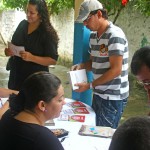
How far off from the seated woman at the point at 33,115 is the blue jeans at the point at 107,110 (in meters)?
1.10

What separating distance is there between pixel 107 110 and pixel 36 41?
1054 millimetres

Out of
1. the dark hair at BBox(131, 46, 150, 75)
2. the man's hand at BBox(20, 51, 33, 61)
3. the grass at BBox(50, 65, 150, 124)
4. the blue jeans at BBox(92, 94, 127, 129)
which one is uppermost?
the dark hair at BBox(131, 46, 150, 75)

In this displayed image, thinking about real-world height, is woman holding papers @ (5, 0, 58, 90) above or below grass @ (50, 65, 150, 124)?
above

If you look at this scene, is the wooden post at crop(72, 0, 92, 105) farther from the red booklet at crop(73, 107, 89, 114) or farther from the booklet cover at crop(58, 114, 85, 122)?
the booklet cover at crop(58, 114, 85, 122)

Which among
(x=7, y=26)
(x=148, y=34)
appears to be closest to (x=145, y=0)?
(x=148, y=34)

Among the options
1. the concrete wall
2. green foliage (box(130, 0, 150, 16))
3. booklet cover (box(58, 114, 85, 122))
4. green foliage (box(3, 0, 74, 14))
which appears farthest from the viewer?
green foliage (box(3, 0, 74, 14))

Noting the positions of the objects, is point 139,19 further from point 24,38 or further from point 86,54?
point 24,38

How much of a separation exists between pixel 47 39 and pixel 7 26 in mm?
9641

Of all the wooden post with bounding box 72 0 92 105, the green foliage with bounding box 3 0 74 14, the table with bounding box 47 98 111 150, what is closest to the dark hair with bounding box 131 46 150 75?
the table with bounding box 47 98 111 150

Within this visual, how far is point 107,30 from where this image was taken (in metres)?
3.04

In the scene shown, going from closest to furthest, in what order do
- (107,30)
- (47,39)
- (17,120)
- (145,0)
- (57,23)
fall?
1. (17,120)
2. (107,30)
3. (47,39)
4. (145,0)
5. (57,23)

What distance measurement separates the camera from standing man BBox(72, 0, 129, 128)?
297 cm

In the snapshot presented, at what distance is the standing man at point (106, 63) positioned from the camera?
297 centimetres

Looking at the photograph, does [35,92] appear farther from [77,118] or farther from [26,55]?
[26,55]
